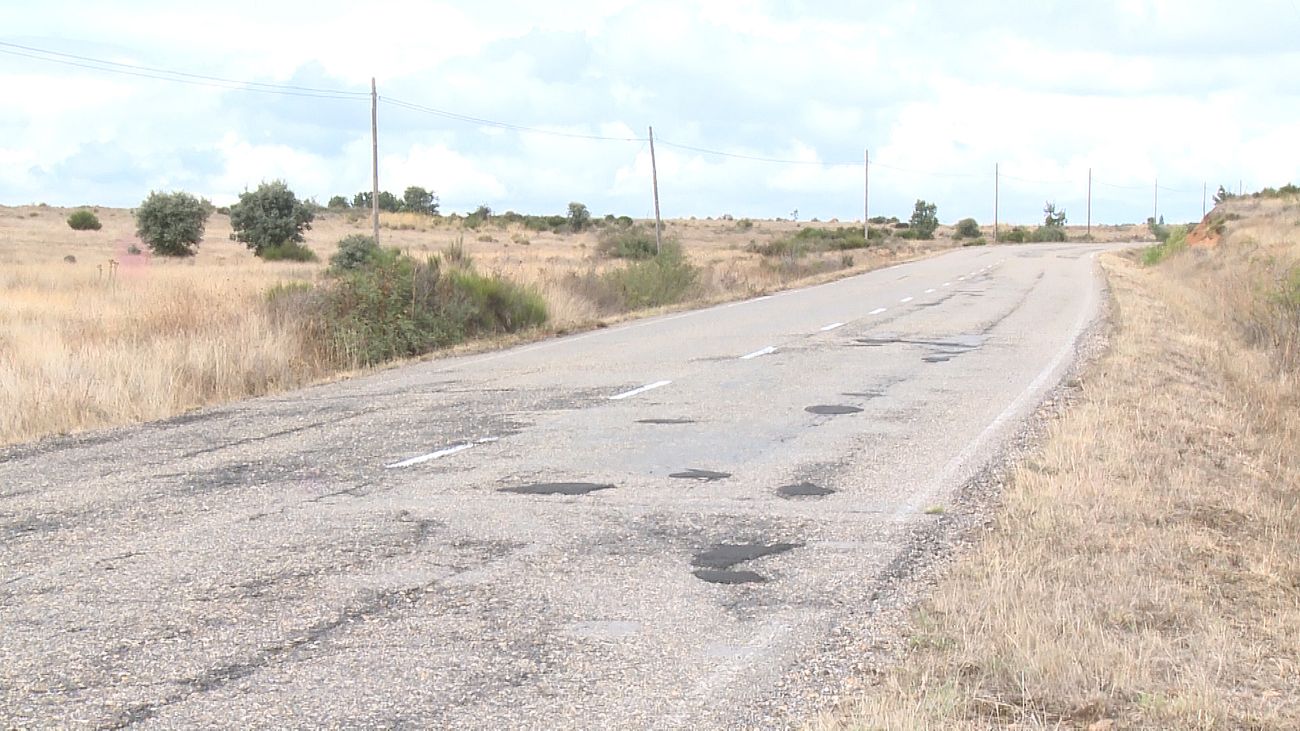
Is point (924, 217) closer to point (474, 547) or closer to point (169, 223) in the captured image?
point (169, 223)

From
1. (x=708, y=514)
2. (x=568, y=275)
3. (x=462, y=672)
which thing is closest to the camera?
(x=462, y=672)

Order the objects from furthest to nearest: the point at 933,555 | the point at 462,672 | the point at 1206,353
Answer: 1. the point at 1206,353
2. the point at 933,555
3. the point at 462,672

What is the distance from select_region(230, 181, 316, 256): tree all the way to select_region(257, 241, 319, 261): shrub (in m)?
3.00

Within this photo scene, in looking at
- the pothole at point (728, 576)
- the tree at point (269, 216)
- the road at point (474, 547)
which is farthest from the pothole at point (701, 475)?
the tree at point (269, 216)

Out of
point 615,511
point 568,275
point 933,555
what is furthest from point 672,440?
point 568,275

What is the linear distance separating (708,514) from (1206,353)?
40.5ft

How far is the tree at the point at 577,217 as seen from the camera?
10761 cm

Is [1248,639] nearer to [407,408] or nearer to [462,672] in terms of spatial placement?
[462,672]

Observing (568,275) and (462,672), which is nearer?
(462,672)

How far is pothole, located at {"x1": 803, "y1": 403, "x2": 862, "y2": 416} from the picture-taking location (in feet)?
38.4

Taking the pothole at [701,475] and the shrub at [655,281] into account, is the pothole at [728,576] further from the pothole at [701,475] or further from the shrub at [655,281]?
the shrub at [655,281]

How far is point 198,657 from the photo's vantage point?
4957 millimetres

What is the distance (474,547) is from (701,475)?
8.04 ft

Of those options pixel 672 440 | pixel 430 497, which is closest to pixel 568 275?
pixel 672 440
